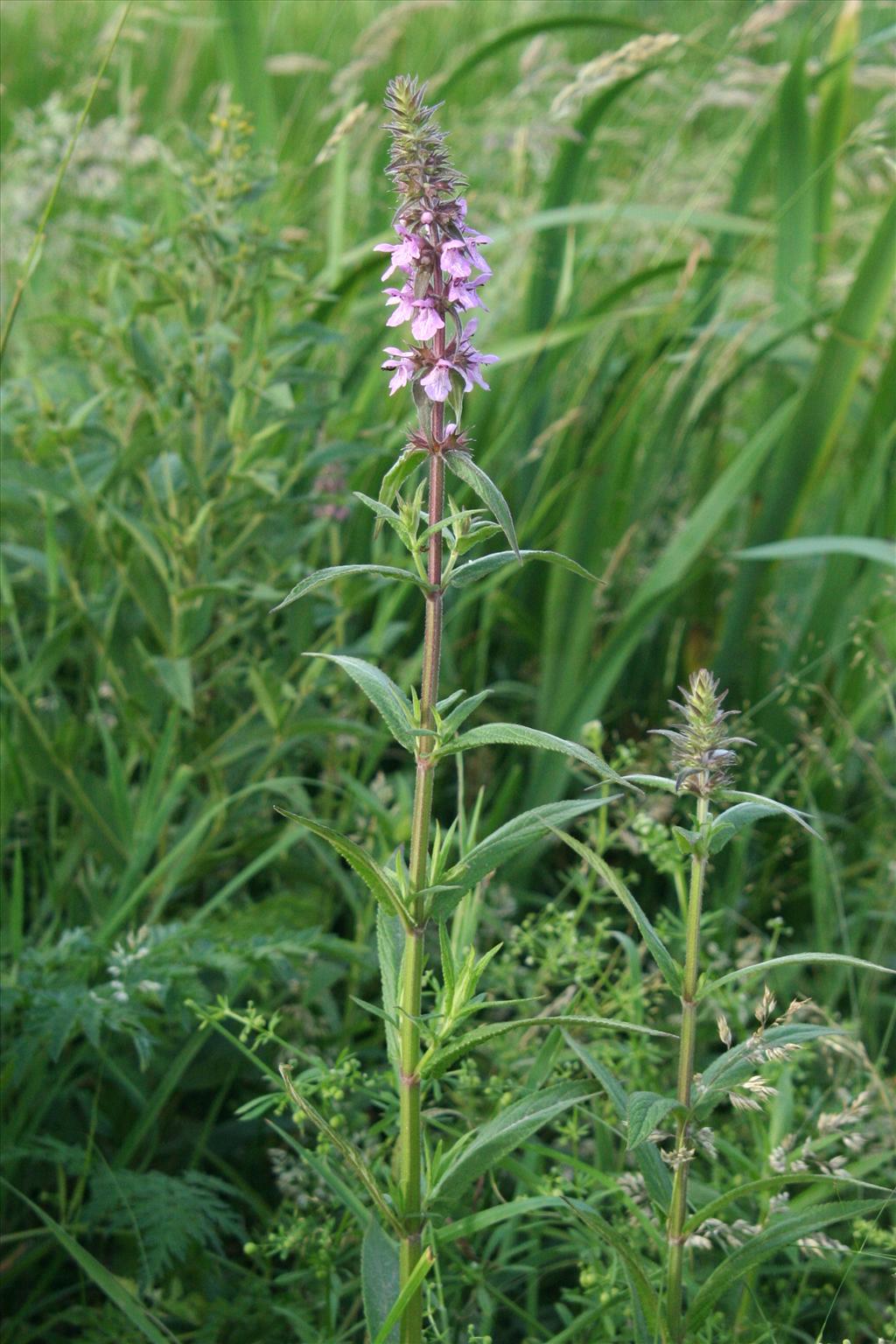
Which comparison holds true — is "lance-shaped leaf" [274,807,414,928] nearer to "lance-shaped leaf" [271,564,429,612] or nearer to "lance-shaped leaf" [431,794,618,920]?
"lance-shaped leaf" [431,794,618,920]

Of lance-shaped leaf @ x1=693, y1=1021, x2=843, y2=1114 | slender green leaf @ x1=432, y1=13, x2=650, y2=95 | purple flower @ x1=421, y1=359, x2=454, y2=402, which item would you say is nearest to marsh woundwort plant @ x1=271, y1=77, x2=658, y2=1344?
purple flower @ x1=421, y1=359, x2=454, y2=402

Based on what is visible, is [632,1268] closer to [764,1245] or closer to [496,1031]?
[764,1245]

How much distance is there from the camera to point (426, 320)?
3.09ft

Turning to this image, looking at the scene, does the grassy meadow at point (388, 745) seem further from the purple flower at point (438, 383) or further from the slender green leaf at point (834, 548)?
the purple flower at point (438, 383)

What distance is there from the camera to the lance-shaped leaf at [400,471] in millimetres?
953

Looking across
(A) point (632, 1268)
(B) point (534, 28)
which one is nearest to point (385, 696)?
(A) point (632, 1268)

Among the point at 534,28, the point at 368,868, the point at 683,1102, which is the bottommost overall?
the point at 683,1102

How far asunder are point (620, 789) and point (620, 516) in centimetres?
58

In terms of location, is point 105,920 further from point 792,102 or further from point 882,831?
point 792,102

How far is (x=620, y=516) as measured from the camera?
7.57ft

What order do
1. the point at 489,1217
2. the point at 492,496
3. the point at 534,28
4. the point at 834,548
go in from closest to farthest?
the point at 492,496
the point at 489,1217
the point at 834,548
the point at 534,28

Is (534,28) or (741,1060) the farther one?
(534,28)

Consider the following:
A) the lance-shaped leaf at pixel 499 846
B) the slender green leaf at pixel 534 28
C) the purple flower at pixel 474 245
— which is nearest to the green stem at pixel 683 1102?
the lance-shaped leaf at pixel 499 846

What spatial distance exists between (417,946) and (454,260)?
0.52m
